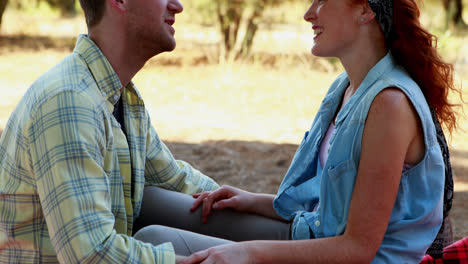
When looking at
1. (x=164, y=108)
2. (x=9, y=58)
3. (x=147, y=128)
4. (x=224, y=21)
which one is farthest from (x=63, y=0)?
(x=147, y=128)

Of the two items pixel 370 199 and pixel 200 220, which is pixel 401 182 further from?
pixel 200 220

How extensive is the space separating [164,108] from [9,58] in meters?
4.07

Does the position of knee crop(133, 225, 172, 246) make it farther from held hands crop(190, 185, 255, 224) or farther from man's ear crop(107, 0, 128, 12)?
man's ear crop(107, 0, 128, 12)

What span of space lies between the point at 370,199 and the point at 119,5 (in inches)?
39.8

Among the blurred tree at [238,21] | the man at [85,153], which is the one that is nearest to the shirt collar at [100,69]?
the man at [85,153]

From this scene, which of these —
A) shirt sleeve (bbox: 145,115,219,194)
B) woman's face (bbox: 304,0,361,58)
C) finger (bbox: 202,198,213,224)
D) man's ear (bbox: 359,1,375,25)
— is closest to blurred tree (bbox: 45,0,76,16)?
shirt sleeve (bbox: 145,115,219,194)

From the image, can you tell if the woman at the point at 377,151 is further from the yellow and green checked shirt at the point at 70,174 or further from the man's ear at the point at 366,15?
the yellow and green checked shirt at the point at 70,174

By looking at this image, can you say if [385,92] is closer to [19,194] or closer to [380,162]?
[380,162]

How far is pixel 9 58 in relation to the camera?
30.8ft

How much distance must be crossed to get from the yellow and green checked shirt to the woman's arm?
276 millimetres

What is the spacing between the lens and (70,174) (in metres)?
1.60

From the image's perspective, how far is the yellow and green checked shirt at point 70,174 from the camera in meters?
1.59

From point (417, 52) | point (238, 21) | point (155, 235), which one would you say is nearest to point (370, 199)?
point (417, 52)

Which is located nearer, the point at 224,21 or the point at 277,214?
the point at 277,214
